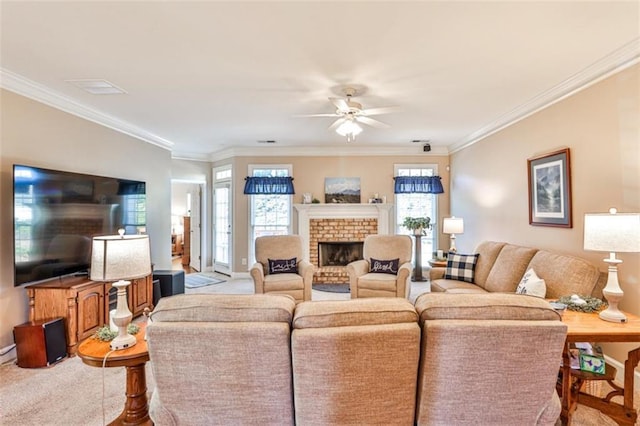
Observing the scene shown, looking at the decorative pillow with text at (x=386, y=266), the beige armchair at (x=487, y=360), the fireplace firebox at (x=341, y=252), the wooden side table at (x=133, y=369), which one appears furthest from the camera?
the fireplace firebox at (x=341, y=252)

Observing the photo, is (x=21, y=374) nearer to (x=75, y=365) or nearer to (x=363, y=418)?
(x=75, y=365)

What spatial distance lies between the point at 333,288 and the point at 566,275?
349 cm

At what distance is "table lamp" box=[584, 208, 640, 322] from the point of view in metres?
1.98

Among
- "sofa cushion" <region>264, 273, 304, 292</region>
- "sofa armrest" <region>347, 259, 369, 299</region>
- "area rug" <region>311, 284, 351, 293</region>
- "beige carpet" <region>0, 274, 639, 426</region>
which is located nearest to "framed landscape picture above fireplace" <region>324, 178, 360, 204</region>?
→ "area rug" <region>311, 284, 351, 293</region>

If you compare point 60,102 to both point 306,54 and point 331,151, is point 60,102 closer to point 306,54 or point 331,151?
point 306,54

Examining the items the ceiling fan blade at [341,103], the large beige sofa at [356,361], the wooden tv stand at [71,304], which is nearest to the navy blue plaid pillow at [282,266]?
the wooden tv stand at [71,304]

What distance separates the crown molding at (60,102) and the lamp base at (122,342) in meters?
2.67

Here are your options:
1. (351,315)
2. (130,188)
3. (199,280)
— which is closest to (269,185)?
(199,280)

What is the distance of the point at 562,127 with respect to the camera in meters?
3.19

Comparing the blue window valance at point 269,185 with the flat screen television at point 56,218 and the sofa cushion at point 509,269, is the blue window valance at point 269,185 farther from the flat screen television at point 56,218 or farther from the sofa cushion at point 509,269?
the sofa cushion at point 509,269

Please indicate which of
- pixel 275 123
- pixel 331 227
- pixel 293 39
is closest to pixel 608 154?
pixel 293 39

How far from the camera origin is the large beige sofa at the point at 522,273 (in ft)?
8.36

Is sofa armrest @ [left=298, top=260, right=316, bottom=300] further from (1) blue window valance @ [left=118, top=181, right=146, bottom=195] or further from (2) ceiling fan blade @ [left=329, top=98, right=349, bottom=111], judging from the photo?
(1) blue window valance @ [left=118, top=181, right=146, bottom=195]

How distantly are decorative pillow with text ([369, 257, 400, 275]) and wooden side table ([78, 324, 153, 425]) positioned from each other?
3076mm
